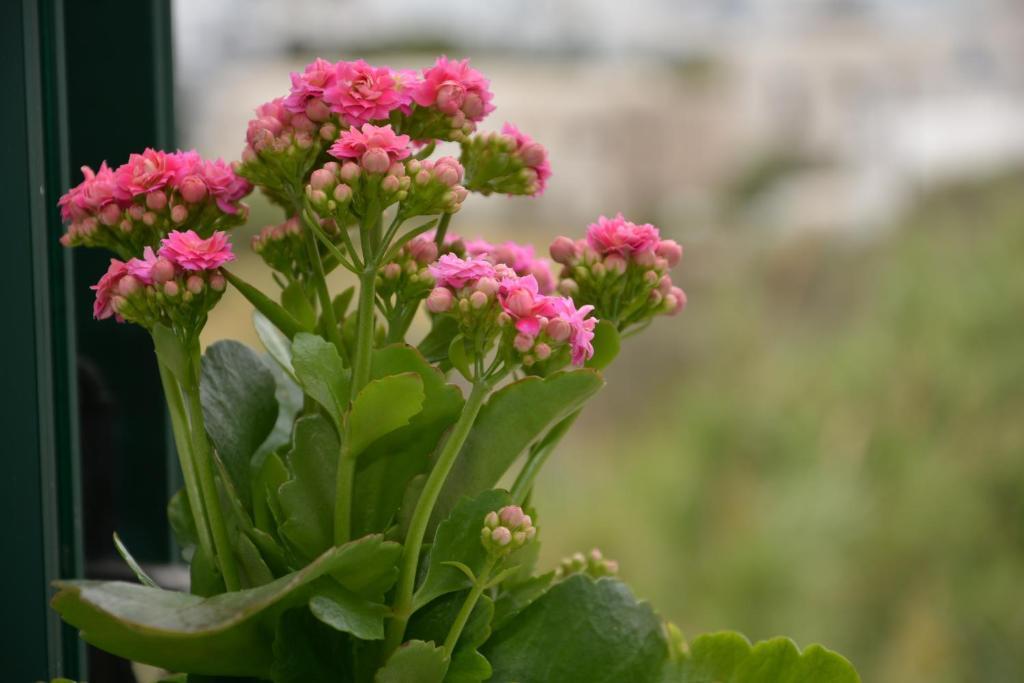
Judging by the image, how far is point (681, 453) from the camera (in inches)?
90.4

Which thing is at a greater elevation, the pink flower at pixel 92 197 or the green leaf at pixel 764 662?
the pink flower at pixel 92 197

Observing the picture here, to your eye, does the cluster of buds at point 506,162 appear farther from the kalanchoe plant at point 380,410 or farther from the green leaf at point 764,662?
the green leaf at point 764,662

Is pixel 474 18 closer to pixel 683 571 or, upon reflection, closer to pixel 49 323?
pixel 683 571

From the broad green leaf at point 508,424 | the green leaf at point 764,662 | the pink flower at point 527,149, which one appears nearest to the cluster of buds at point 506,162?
the pink flower at point 527,149

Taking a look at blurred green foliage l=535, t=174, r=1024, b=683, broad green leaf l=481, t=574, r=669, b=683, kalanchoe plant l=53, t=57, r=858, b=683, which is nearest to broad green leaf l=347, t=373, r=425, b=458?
kalanchoe plant l=53, t=57, r=858, b=683

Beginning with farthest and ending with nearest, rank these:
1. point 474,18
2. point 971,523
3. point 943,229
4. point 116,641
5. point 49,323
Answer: point 474,18 < point 943,229 < point 971,523 < point 49,323 < point 116,641

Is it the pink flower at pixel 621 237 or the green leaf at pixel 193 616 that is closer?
the green leaf at pixel 193 616

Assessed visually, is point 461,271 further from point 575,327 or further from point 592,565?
point 592,565

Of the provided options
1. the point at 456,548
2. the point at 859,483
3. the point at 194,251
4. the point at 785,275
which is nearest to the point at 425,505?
the point at 456,548

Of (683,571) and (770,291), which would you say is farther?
(770,291)

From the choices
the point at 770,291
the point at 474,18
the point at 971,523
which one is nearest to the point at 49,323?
the point at 971,523

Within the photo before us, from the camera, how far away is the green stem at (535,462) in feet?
1.46

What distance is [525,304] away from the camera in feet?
1.25

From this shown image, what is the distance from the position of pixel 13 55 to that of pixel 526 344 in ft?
0.87
